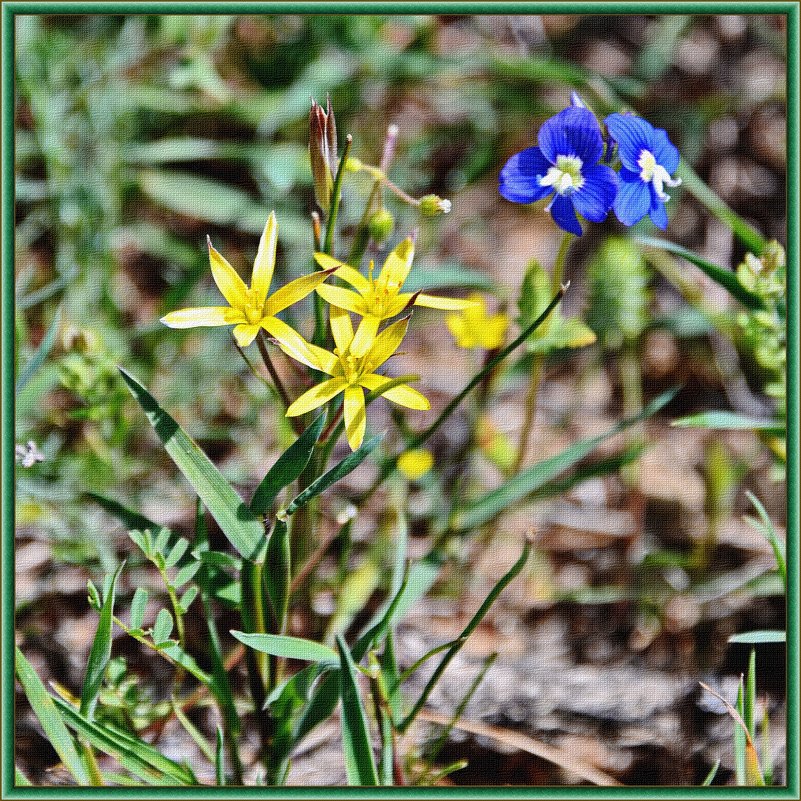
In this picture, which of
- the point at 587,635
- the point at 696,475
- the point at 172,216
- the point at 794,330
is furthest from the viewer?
the point at 172,216

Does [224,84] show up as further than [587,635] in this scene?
Yes

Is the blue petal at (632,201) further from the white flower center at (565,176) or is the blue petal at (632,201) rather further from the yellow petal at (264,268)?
the yellow petal at (264,268)

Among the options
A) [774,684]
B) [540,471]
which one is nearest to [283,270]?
[540,471]

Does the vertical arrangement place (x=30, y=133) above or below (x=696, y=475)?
above

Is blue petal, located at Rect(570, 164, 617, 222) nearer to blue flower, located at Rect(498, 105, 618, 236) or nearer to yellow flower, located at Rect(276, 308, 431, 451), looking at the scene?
blue flower, located at Rect(498, 105, 618, 236)

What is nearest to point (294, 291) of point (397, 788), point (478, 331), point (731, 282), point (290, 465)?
point (290, 465)

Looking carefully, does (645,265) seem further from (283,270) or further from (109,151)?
(109,151)

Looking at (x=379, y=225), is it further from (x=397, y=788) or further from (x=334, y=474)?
(x=397, y=788)
